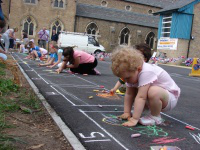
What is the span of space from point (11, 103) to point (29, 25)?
108 feet

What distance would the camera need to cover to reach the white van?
1125 inches

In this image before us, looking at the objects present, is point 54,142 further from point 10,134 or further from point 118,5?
point 118,5

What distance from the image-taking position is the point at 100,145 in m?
3.00

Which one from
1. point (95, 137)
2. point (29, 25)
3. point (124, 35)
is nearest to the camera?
point (95, 137)

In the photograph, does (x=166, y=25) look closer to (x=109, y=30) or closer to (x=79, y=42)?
(x=79, y=42)

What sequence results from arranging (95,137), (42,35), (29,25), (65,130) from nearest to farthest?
(95,137), (65,130), (42,35), (29,25)

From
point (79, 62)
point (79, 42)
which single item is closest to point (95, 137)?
point (79, 62)

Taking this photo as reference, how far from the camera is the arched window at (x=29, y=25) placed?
35.7 metres

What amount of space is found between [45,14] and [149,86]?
113 ft

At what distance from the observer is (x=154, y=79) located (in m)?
3.67

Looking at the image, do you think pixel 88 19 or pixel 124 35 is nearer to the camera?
pixel 88 19

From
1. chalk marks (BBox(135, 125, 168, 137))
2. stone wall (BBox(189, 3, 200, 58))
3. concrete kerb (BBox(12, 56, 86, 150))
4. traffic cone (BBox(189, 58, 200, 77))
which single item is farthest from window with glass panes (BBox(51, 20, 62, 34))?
chalk marks (BBox(135, 125, 168, 137))

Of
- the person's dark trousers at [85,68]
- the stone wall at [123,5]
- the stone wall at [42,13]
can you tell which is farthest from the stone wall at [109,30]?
the person's dark trousers at [85,68]

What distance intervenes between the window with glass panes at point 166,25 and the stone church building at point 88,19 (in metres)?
9.66
